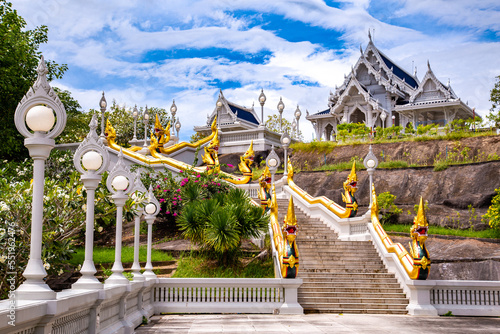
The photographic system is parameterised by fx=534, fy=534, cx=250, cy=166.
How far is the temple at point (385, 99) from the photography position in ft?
112

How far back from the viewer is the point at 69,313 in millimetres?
A: 5941

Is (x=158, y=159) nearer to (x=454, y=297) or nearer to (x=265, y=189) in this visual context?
(x=265, y=189)

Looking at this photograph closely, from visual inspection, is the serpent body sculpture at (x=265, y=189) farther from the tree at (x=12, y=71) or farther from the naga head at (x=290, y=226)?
the tree at (x=12, y=71)

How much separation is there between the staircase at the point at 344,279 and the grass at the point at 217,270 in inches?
46.4

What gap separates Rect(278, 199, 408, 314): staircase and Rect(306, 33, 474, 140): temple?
1693cm

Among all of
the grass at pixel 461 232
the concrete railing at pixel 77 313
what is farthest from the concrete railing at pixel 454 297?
the concrete railing at pixel 77 313

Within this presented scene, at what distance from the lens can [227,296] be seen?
44.8 feet

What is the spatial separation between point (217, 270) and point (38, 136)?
11544 millimetres

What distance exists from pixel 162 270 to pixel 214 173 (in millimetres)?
6321

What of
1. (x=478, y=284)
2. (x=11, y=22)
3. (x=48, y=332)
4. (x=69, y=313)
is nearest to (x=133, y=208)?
(x=69, y=313)

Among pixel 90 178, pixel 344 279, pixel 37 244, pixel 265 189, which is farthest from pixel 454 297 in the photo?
pixel 37 244

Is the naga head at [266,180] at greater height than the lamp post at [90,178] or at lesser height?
greater

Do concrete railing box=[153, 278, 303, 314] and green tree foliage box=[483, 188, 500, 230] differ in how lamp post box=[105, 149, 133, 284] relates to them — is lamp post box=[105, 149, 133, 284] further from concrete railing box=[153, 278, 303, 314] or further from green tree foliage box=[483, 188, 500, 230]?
green tree foliage box=[483, 188, 500, 230]

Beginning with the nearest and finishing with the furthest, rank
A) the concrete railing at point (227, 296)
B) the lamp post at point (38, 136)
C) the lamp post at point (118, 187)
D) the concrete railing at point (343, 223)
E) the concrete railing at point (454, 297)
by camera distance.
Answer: the lamp post at point (38, 136) < the lamp post at point (118, 187) < the concrete railing at point (227, 296) < the concrete railing at point (454, 297) < the concrete railing at point (343, 223)
